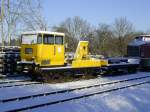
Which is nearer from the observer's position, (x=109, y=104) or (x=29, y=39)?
(x=109, y=104)

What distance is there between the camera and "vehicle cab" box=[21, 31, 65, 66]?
2066 centimetres

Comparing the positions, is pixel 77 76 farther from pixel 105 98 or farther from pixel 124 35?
pixel 124 35

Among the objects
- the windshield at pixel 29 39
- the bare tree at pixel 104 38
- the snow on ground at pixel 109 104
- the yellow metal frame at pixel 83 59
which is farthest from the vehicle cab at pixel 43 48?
the bare tree at pixel 104 38

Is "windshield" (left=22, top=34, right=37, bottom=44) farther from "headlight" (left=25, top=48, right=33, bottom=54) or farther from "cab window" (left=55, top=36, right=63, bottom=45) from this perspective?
"cab window" (left=55, top=36, right=63, bottom=45)

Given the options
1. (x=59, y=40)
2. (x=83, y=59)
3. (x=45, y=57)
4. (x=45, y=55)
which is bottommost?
(x=83, y=59)

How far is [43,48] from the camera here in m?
20.8

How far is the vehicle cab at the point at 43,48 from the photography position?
2066 centimetres

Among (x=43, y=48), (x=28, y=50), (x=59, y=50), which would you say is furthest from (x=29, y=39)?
(x=59, y=50)

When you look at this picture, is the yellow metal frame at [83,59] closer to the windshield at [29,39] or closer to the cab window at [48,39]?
the cab window at [48,39]

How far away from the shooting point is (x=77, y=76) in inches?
930

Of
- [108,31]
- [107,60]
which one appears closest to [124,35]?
[108,31]

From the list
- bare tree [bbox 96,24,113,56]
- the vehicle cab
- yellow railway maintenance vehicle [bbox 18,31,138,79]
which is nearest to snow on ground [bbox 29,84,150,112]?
yellow railway maintenance vehicle [bbox 18,31,138,79]

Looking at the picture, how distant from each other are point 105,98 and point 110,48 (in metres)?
62.0

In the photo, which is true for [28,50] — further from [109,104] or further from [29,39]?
[109,104]
